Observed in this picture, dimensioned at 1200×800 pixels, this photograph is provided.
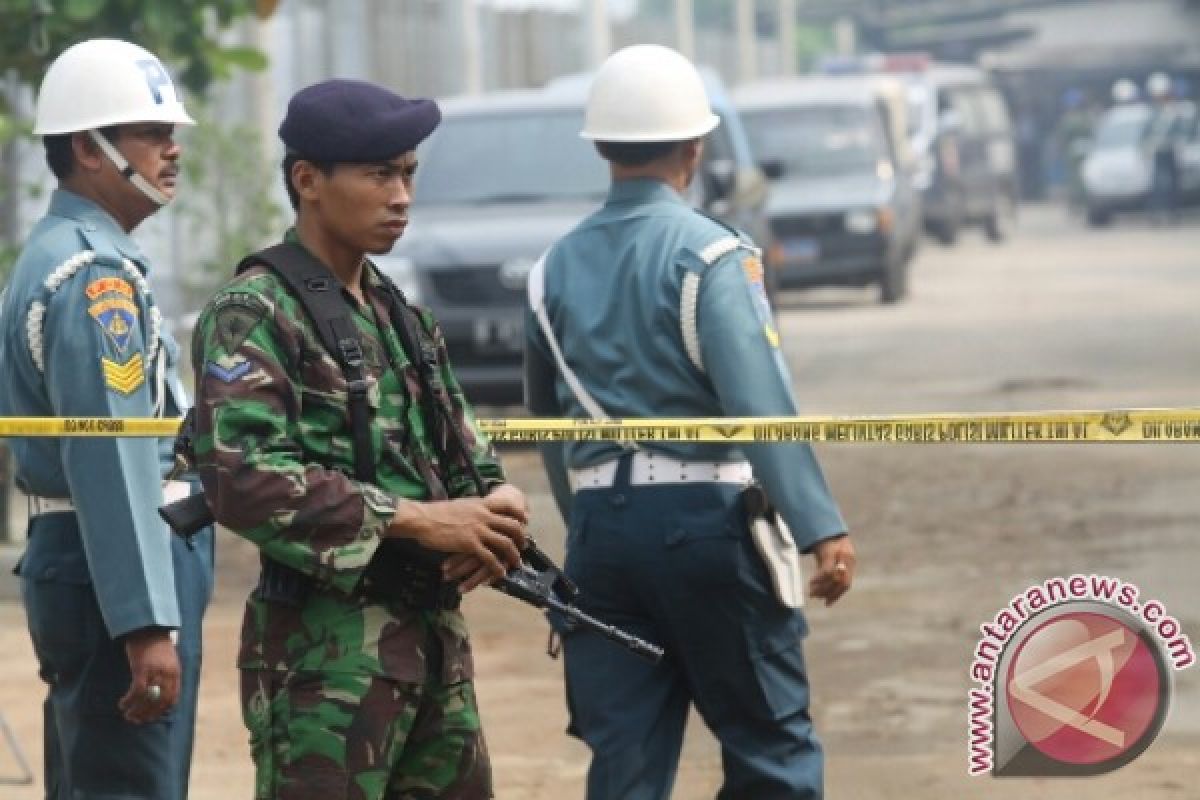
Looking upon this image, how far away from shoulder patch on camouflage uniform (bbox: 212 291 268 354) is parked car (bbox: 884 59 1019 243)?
105 ft

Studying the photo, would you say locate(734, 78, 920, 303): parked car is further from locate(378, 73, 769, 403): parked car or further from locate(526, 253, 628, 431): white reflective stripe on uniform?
locate(526, 253, 628, 431): white reflective stripe on uniform

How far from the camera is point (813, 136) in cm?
2814

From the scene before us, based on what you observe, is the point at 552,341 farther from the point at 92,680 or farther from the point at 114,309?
the point at 92,680

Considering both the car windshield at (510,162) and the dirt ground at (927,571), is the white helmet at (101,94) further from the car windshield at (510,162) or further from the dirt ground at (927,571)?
the car windshield at (510,162)

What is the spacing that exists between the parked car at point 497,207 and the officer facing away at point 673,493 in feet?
29.4

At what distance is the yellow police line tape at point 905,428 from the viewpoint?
5.45 m

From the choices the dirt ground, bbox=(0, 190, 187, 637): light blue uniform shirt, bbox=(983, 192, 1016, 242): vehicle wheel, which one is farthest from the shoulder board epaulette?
bbox=(983, 192, 1016, 242): vehicle wheel

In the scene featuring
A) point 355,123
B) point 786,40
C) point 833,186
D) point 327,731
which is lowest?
point 786,40

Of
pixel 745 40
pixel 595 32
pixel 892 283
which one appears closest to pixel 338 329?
pixel 892 283

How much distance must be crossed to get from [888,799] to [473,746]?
308 centimetres

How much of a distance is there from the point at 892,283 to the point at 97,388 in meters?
23.5

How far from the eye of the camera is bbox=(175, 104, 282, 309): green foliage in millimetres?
19000

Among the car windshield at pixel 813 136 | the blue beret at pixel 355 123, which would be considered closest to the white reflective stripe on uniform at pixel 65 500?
the blue beret at pixel 355 123

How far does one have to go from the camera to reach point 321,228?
431cm
